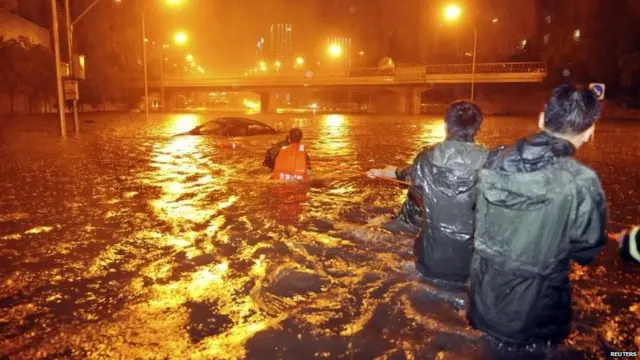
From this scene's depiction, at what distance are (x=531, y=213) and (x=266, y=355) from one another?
205 cm

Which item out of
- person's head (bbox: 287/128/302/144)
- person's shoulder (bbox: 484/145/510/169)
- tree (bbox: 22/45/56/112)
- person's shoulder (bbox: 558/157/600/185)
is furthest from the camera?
tree (bbox: 22/45/56/112)

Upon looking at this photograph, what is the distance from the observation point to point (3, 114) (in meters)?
45.7

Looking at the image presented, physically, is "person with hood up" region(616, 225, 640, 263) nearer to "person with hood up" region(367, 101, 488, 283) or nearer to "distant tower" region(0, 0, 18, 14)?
"person with hood up" region(367, 101, 488, 283)

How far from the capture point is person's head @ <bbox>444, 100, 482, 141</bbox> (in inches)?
174

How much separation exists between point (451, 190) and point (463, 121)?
0.61 m

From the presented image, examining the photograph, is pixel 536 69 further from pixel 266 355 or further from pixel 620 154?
pixel 266 355

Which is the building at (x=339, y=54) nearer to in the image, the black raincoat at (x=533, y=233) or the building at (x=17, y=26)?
the building at (x=17, y=26)

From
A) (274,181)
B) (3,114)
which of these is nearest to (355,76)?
(3,114)

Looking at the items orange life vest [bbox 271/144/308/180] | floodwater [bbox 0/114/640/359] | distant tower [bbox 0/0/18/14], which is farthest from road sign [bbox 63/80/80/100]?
distant tower [bbox 0/0/18/14]

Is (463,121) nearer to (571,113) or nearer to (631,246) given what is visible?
(571,113)

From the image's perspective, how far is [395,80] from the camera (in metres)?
64.2

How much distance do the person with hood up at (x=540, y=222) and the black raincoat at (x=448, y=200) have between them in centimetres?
100

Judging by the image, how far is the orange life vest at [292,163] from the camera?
9968 millimetres

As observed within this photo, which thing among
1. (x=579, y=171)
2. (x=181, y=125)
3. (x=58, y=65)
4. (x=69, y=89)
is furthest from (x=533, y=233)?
(x=181, y=125)
